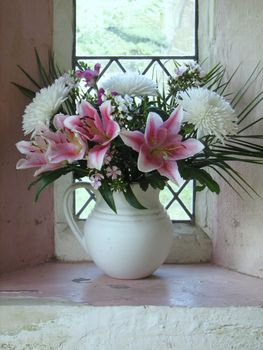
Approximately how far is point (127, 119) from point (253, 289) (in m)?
0.37

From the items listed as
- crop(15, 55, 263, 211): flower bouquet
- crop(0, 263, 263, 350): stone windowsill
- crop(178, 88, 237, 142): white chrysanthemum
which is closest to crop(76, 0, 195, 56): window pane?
crop(15, 55, 263, 211): flower bouquet

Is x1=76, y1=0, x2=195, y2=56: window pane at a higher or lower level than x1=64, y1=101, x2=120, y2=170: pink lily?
higher

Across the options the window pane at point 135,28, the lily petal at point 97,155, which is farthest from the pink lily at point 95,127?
the window pane at point 135,28

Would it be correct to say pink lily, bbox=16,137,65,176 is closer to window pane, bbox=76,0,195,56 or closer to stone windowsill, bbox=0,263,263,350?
stone windowsill, bbox=0,263,263,350

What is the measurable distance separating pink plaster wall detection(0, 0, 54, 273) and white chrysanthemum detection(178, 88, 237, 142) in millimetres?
333

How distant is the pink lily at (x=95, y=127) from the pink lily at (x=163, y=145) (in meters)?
0.03

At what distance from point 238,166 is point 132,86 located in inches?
10.6

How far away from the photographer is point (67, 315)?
2.96 ft

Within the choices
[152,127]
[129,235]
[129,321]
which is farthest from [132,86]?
[129,321]

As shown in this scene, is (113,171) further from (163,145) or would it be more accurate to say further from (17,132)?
(17,132)

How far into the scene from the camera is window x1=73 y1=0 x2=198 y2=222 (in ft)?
3.78

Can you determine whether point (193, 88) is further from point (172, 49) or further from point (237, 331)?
point (237, 331)

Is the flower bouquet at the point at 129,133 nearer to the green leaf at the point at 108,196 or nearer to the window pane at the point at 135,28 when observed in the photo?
the green leaf at the point at 108,196

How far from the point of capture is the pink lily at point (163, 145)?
85 cm
